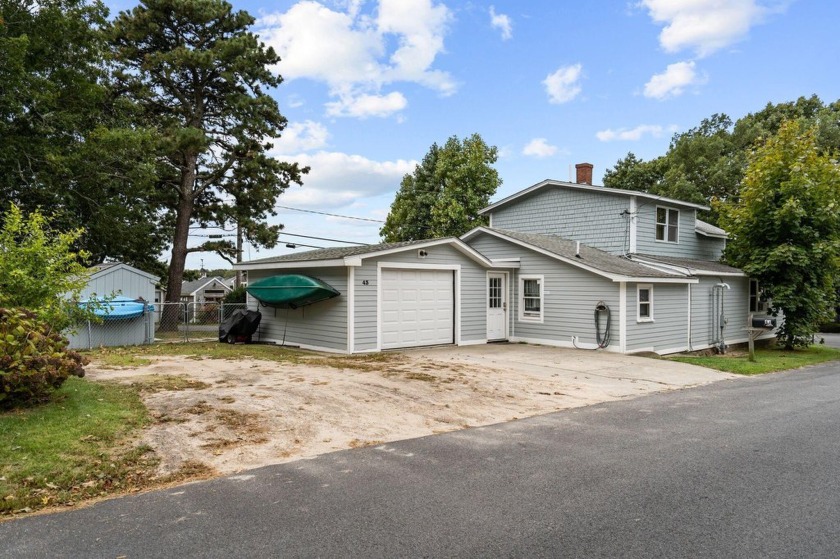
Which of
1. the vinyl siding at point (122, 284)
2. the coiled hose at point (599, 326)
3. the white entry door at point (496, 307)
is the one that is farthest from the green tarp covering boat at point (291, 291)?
the coiled hose at point (599, 326)

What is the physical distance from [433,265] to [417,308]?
4.35 ft

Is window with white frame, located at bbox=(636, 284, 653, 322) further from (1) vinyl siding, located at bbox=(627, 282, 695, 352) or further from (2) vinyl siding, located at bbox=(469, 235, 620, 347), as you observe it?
(2) vinyl siding, located at bbox=(469, 235, 620, 347)

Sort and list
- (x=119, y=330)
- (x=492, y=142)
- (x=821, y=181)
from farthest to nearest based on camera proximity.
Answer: (x=492, y=142) → (x=821, y=181) → (x=119, y=330)

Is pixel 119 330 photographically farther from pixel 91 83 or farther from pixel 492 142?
pixel 492 142

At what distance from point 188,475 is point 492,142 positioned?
3522 centimetres

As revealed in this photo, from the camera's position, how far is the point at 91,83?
73.2 feet

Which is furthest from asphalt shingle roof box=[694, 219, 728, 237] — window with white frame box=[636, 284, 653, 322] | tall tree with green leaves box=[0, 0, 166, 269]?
tall tree with green leaves box=[0, 0, 166, 269]

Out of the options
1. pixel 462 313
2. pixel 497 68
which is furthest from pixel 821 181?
pixel 462 313

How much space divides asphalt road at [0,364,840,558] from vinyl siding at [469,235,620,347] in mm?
9132

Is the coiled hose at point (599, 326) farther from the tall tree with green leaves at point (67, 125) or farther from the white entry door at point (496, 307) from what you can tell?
the tall tree with green leaves at point (67, 125)

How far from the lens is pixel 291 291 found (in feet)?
49.3

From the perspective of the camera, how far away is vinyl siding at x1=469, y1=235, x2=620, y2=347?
51.3 ft

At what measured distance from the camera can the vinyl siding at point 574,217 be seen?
768 inches

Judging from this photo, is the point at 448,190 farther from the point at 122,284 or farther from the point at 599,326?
the point at 122,284
